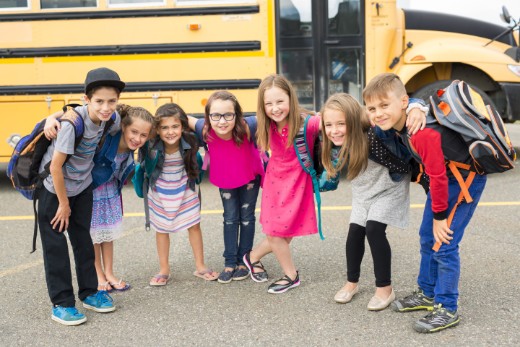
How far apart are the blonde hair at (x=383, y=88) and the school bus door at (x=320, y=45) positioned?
131 inches

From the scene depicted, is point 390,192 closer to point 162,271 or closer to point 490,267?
point 490,267

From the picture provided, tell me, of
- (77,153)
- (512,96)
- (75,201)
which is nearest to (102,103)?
(77,153)

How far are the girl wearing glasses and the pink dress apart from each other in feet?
0.66

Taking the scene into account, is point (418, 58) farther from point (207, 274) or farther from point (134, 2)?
point (207, 274)

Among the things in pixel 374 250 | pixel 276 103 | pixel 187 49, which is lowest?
pixel 374 250

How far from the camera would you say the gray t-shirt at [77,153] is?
276 cm

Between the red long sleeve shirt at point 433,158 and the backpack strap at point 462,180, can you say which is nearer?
the red long sleeve shirt at point 433,158

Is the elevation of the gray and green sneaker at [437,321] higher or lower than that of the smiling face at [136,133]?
lower

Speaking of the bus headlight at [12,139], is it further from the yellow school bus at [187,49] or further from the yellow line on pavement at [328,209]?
the yellow line on pavement at [328,209]

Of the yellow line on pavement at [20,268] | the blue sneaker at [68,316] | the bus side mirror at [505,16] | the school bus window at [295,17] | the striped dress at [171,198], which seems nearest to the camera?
the blue sneaker at [68,316]

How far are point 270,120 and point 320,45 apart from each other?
2.98 metres

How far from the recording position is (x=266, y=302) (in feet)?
10.4

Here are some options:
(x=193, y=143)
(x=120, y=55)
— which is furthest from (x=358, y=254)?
(x=120, y=55)

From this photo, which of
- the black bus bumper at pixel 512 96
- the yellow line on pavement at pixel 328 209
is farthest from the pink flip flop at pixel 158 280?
the black bus bumper at pixel 512 96
